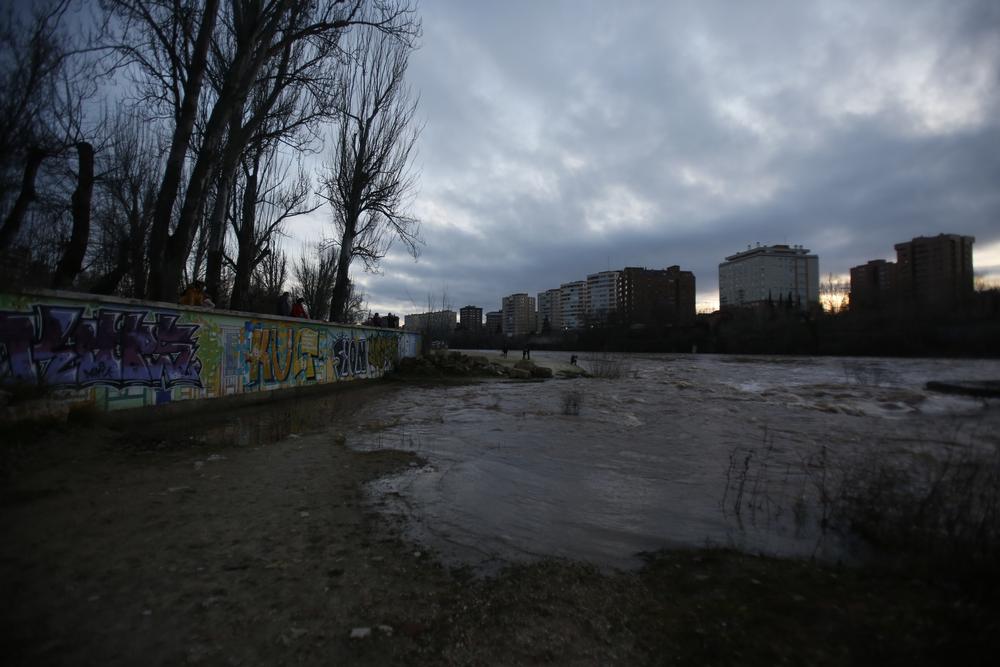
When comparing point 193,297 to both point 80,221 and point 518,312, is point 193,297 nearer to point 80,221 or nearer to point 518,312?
point 80,221

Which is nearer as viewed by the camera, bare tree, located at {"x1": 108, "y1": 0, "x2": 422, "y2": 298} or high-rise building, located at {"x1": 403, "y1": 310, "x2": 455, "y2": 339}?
bare tree, located at {"x1": 108, "y1": 0, "x2": 422, "y2": 298}

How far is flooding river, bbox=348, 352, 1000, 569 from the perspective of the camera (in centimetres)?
390

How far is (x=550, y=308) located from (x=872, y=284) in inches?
4243

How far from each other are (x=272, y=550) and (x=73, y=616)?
3.50 ft

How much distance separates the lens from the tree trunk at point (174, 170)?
29.6 feet

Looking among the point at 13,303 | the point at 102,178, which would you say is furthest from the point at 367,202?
the point at 13,303

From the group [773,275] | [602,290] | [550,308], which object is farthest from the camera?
[550,308]

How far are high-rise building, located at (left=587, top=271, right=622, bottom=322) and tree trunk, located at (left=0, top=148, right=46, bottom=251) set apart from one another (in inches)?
5075

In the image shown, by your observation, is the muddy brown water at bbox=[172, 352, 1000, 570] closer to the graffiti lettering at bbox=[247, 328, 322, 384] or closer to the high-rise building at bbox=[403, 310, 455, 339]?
the graffiti lettering at bbox=[247, 328, 322, 384]

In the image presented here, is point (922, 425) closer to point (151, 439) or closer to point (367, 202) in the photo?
point (151, 439)

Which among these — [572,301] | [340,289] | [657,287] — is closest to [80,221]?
[340,289]

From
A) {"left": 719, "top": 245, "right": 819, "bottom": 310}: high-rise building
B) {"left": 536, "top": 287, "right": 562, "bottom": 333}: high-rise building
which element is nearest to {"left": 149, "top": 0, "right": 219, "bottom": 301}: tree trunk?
{"left": 719, "top": 245, "right": 819, "bottom": 310}: high-rise building

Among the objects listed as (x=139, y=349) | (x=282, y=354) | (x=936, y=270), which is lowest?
(x=282, y=354)

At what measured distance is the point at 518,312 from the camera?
167250 millimetres
